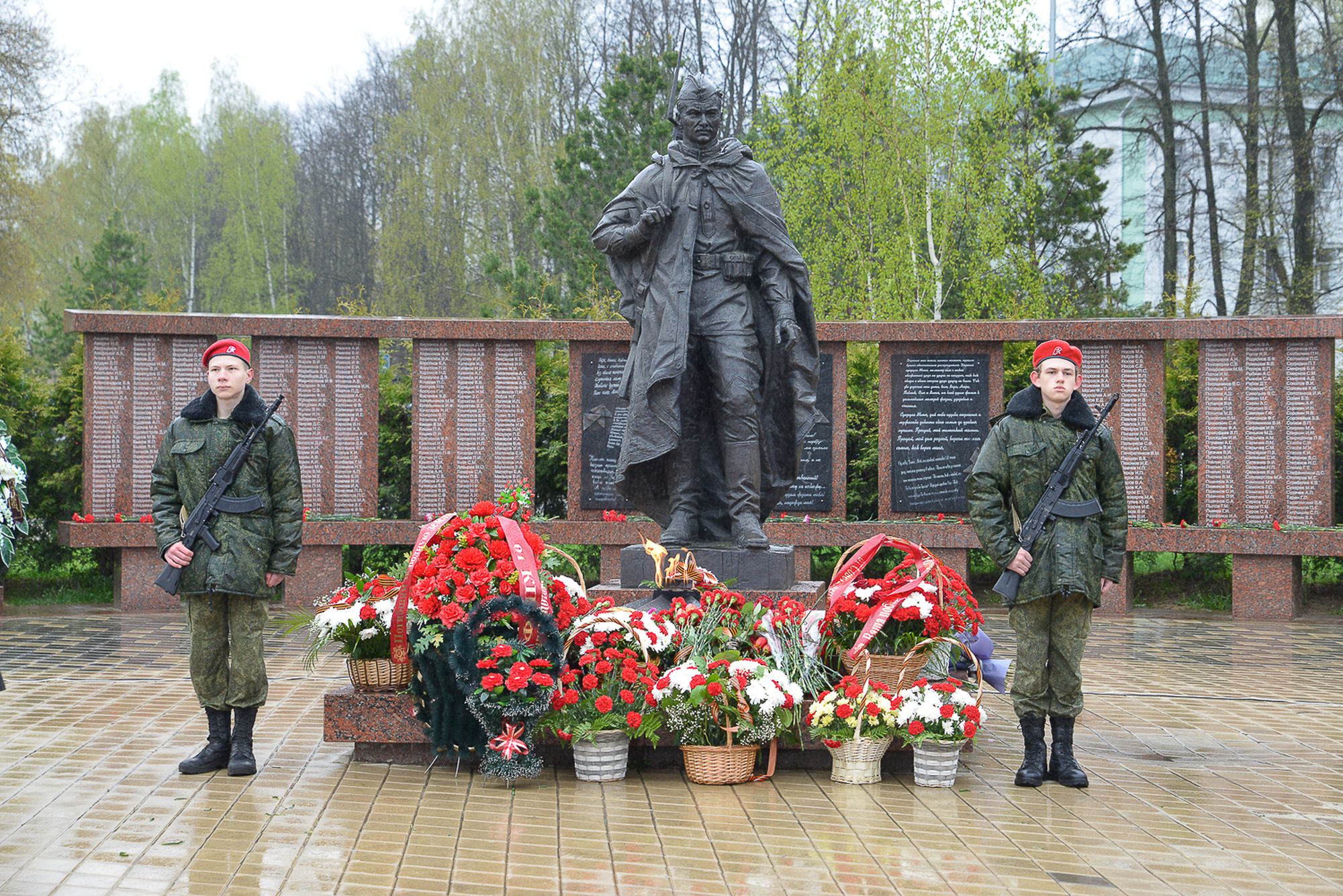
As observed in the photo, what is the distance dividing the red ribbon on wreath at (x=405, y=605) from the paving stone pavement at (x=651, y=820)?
49 cm

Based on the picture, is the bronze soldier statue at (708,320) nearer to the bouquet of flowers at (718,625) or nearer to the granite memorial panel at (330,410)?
the bouquet of flowers at (718,625)

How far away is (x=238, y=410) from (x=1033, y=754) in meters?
3.61

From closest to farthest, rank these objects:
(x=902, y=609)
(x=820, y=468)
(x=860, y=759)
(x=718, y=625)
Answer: (x=860, y=759) → (x=902, y=609) → (x=718, y=625) → (x=820, y=468)

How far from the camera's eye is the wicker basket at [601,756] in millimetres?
5781

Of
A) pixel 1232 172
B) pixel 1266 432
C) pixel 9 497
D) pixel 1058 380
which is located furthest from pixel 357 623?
pixel 1232 172

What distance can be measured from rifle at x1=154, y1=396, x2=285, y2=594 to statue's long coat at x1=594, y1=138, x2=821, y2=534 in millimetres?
2074

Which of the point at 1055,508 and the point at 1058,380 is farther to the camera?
the point at 1058,380

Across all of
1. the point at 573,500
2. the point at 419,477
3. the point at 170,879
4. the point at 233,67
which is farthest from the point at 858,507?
the point at 233,67

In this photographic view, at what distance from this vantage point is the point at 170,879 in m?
4.37

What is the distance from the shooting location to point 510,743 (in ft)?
18.4

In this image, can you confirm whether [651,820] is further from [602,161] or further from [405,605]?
[602,161]

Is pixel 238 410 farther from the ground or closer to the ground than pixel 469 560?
farther from the ground

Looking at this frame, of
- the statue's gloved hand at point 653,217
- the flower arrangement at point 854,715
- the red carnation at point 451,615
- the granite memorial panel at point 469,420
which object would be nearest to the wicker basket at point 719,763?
the flower arrangement at point 854,715

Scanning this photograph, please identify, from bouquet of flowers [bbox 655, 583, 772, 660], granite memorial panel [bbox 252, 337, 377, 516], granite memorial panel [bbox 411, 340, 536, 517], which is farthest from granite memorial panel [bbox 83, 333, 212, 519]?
bouquet of flowers [bbox 655, 583, 772, 660]
